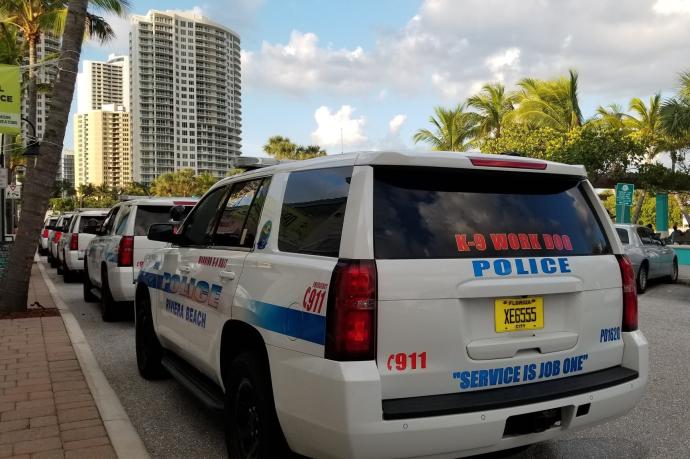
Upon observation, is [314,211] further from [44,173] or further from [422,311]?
[44,173]

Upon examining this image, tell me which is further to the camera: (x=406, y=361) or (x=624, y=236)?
(x=624, y=236)

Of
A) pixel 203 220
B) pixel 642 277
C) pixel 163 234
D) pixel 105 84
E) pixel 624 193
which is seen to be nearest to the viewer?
pixel 203 220

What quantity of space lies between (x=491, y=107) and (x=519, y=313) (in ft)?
111

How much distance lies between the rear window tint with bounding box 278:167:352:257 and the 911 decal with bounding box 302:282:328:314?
167 millimetres

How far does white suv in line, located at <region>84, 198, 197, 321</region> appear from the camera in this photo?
845 cm

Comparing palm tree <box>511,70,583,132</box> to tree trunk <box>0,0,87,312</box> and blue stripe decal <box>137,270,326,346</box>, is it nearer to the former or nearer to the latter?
tree trunk <box>0,0,87,312</box>

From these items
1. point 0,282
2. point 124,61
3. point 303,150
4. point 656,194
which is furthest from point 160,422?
point 124,61

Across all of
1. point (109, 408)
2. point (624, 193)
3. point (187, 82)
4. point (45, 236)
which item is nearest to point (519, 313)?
point (109, 408)

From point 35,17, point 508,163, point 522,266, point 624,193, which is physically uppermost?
point 35,17

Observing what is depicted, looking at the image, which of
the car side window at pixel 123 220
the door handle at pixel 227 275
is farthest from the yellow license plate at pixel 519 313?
the car side window at pixel 123 220

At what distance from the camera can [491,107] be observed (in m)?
35.1

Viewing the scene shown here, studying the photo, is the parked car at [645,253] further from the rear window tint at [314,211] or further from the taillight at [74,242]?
the taillight at [74,242]

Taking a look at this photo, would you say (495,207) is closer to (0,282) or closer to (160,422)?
(160,422)

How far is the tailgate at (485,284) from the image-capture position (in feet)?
9.10
